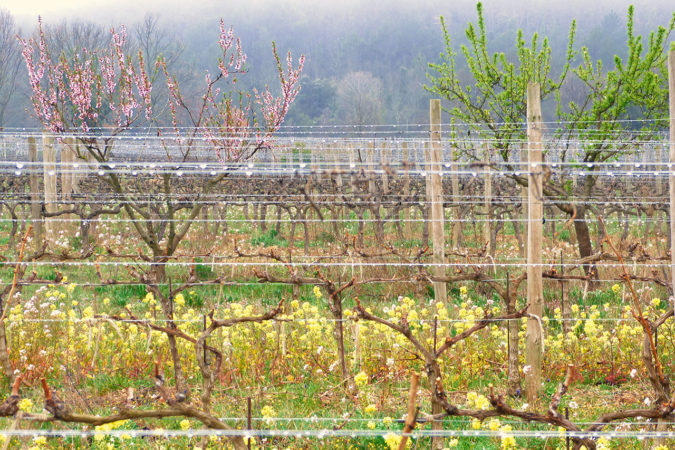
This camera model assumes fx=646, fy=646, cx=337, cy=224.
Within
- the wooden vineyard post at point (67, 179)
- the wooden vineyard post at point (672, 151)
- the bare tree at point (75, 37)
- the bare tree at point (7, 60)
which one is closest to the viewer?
the wooden vineyard post at point (672, 151)

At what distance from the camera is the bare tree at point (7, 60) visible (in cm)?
Result: 3553

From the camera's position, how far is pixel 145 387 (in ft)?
15.1

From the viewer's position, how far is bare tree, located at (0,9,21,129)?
35.5 meters

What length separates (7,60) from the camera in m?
36.0

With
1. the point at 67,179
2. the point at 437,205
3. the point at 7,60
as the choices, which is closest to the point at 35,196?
the point at 67,179

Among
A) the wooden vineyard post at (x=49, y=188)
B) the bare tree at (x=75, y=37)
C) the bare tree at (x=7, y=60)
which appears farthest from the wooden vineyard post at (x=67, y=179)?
the bare tree at (x=7, y=60)

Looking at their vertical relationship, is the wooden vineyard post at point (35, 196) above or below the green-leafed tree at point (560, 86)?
below

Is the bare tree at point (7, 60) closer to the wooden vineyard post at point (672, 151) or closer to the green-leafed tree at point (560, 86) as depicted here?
the green-leafed tree at point (560, 86)

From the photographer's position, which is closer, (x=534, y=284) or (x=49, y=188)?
(x=534, y=284)

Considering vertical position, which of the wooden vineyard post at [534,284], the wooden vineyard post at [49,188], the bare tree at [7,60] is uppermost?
the bare tree at [7,60]

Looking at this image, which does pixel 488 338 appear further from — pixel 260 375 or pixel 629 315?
pixel 260 375

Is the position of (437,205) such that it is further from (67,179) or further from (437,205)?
(67,179)

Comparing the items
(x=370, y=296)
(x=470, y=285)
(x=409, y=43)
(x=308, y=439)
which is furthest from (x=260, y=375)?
(x=409, y=43)

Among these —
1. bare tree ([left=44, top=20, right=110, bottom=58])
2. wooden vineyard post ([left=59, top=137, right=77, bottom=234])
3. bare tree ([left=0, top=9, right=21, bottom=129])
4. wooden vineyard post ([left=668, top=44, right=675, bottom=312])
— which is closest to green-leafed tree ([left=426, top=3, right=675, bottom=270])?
wooden vineyard post ([left=668, top=44, right=675, bottom=312])
